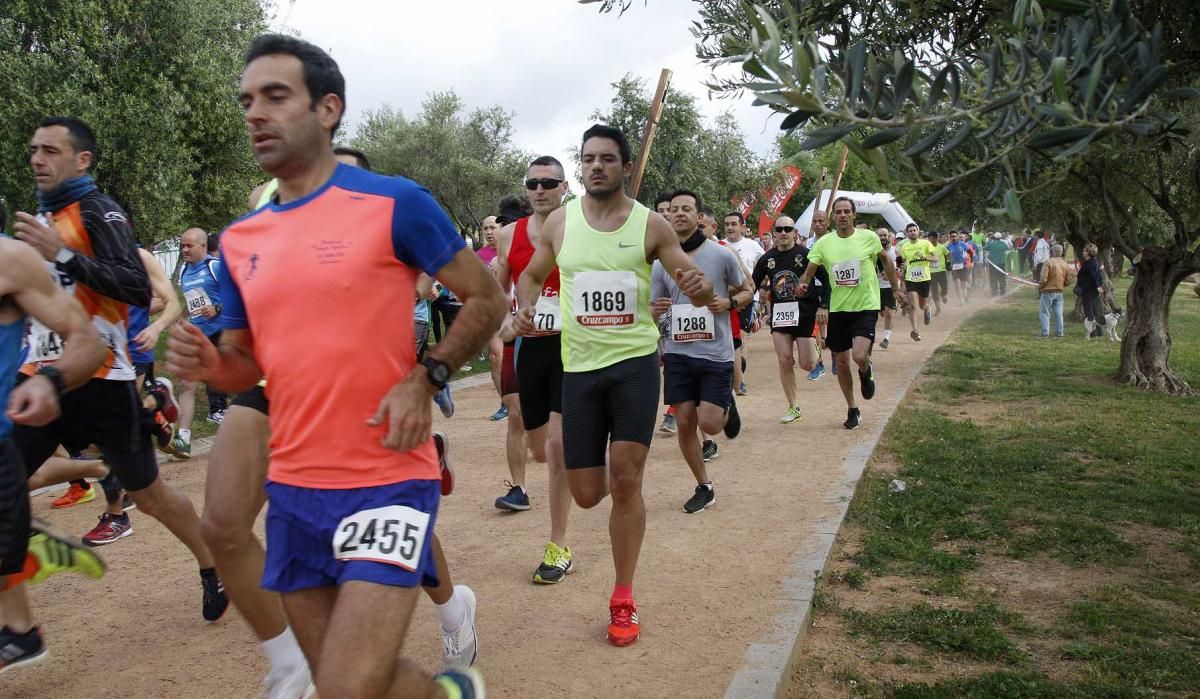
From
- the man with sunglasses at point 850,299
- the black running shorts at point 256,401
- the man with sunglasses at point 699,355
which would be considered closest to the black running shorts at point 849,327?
the man with sunglasses at point 850,299

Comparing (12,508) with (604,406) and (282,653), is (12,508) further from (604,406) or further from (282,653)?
(604,406)

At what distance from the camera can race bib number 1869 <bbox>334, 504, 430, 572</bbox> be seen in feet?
8.38

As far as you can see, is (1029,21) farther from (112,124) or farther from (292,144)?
(112,124)

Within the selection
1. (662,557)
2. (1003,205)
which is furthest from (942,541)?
(1003,205)

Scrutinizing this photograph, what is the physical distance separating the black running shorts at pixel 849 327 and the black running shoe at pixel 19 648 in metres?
7.77

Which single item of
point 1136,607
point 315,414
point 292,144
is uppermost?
point 292,144

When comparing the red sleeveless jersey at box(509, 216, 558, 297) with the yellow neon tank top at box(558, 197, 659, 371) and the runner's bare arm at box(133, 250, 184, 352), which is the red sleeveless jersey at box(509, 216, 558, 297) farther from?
the runner's bare arm at box(133, 250, 184, 352)

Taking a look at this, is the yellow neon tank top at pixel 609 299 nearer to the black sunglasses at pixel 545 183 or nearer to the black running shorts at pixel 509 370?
the black sunglasses at pixel 545 183

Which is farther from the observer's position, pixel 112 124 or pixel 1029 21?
pixel 112 124

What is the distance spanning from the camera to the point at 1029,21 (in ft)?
8.45

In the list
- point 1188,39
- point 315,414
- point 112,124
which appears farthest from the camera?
point 112,124

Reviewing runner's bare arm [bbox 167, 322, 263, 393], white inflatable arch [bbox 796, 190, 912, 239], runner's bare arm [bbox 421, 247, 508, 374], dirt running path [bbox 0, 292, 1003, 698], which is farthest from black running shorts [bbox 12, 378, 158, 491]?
white inflatable arch [bbox 796, 190, 912, 239]

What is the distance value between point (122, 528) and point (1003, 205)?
6.03 meters

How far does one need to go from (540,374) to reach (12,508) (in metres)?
3.03
